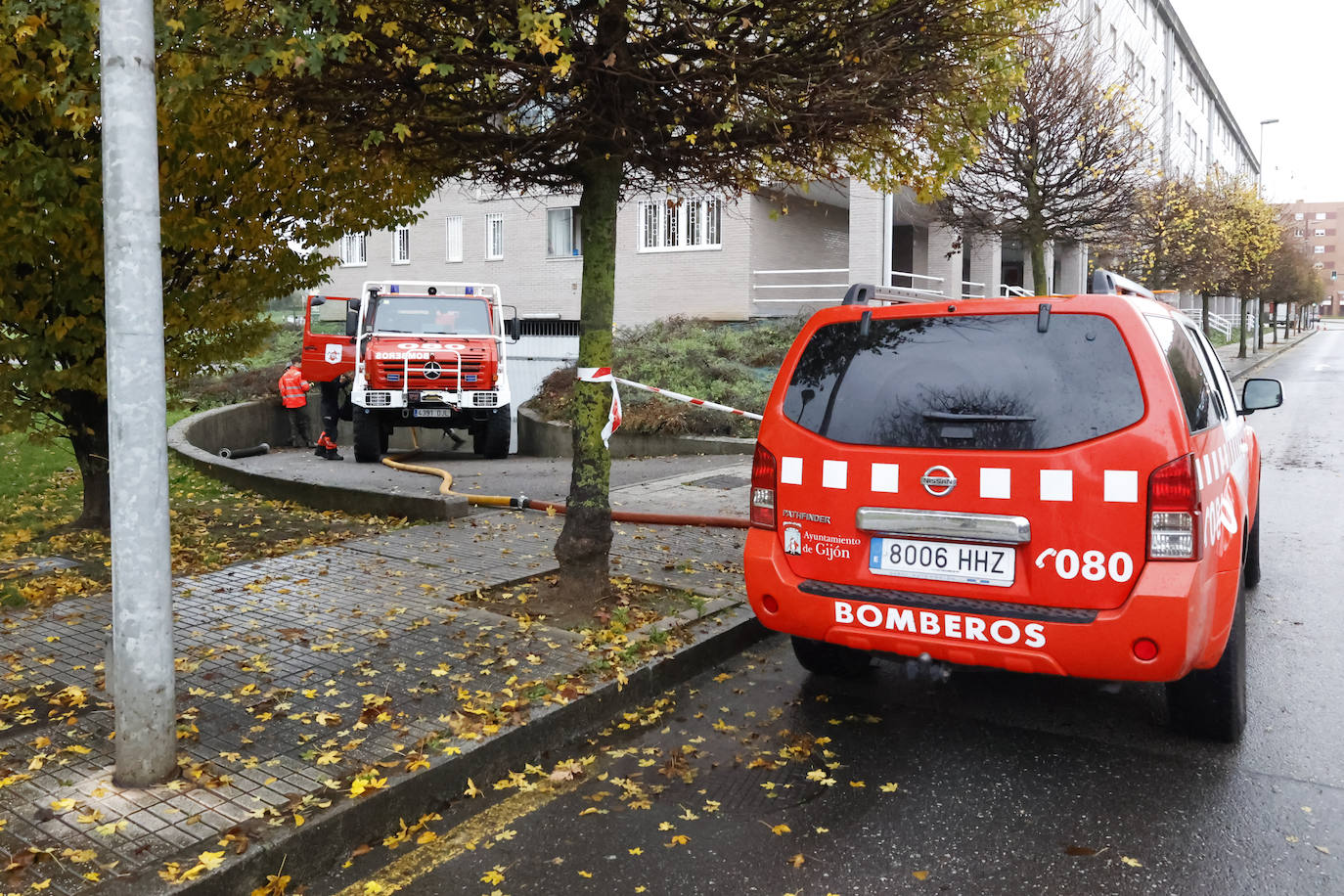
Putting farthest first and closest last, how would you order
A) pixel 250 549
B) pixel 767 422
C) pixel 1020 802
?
1. pixel 250 549
2. pixel 767 422
3. pixel 1020 802

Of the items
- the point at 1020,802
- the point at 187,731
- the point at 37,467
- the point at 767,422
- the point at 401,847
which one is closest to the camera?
the point at 401,847

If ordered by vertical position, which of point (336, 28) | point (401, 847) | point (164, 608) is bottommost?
point (401, 847)

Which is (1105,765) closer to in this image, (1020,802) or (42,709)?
(1020,802)

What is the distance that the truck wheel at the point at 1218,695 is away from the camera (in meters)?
4.15

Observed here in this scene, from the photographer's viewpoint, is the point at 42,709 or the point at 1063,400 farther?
the point at 42,709


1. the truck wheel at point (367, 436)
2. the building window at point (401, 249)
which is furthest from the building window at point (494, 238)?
the truck wheel at point (367, 436)

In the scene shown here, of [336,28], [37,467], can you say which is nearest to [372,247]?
[37,467]

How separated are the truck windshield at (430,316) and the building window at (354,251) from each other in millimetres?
18163

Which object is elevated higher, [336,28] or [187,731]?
[336,28]

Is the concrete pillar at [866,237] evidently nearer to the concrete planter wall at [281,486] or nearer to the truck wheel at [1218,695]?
the concrete planter wall at [281,486]

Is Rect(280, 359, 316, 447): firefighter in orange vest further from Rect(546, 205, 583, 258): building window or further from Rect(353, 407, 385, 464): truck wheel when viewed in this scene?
Rect(546, 205, 583, 258): building window

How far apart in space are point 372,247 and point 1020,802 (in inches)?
1183

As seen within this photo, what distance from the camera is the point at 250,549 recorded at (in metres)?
7.80

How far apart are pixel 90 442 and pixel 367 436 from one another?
5.73m
